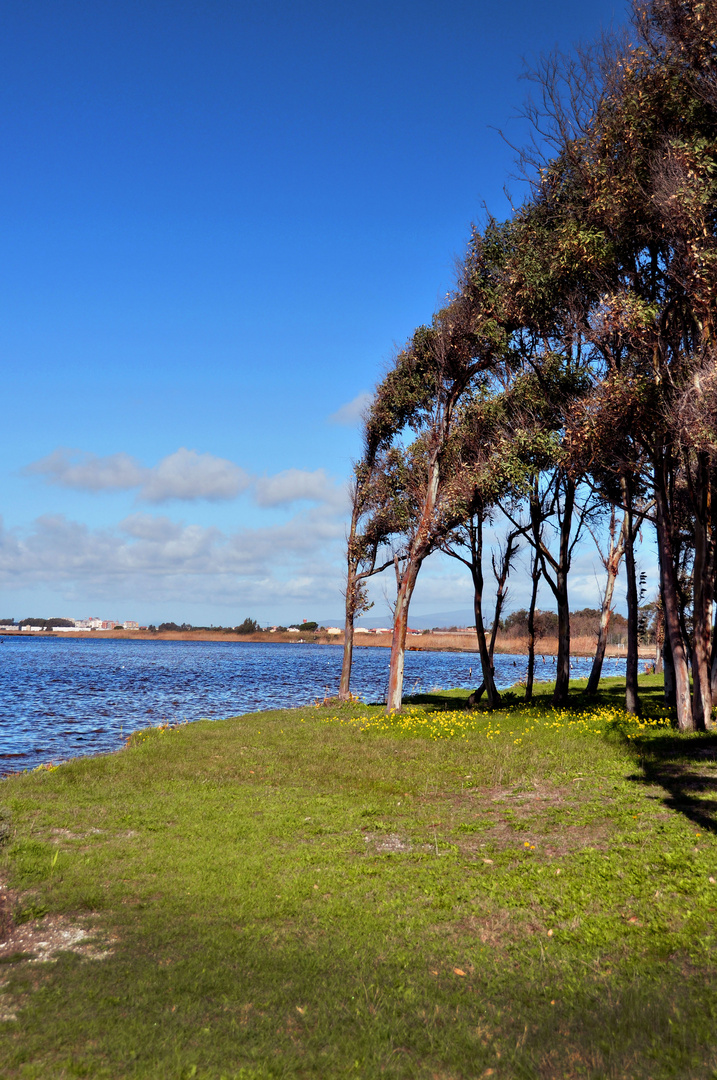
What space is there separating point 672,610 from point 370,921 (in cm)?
1616

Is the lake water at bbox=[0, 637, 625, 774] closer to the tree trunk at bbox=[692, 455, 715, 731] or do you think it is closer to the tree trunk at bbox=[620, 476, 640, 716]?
the tree trunk at bbox=[620, 476, 640, 716]

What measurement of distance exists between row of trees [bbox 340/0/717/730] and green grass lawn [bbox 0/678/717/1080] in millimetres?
8808

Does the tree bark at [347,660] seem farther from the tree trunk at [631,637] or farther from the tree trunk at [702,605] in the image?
the tree trunk at [702,605]

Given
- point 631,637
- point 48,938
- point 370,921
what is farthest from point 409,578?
point 48,938

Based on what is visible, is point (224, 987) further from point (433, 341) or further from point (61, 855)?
point (433, 341)

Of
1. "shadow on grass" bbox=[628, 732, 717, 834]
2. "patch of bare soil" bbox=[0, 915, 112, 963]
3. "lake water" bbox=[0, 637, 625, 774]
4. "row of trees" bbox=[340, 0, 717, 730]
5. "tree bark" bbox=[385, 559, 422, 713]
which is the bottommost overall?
"lake water" bbox=[0, 637, 625, 774]

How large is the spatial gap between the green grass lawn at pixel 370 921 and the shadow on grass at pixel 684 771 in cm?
10

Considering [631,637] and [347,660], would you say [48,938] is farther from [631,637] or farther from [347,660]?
[347,660]

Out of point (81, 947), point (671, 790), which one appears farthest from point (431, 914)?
point (671, 790)

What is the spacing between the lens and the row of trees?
18.8 meters

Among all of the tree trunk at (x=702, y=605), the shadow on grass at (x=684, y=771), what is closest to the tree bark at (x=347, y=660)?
the tree trunk at (x=702, y=605)

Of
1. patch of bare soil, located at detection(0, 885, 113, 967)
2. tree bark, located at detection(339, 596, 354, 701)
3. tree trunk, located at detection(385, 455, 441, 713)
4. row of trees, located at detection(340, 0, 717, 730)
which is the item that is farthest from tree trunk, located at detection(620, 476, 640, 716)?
patch of bare soil, located at detection(0, 885, 113, 967)

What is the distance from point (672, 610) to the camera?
2114 centimetres

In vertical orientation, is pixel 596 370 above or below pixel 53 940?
above
